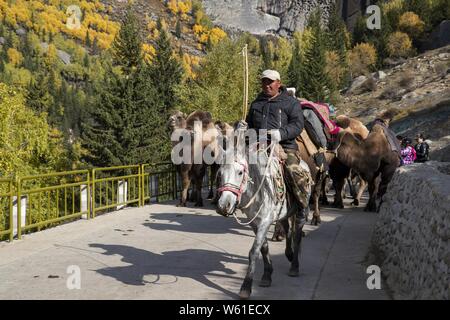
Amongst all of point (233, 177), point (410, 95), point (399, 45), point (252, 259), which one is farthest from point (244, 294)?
point (399, 45)

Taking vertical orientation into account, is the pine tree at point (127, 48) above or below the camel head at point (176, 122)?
above

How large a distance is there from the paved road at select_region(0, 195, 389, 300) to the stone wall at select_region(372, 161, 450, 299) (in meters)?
0.41

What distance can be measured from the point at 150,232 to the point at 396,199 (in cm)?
496

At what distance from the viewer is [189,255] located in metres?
7.52

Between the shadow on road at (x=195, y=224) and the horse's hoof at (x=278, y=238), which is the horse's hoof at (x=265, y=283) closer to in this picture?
the horse's hoof at (x=278, y=238)

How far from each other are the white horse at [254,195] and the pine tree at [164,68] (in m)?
48.4

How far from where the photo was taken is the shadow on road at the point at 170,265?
6.18 m

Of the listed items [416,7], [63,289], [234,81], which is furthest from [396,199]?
[416,7]

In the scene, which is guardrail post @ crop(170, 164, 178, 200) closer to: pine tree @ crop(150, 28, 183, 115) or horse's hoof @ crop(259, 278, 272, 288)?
horse's hoof @ crop(259, 278, 272, 288)

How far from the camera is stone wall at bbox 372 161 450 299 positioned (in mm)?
4182

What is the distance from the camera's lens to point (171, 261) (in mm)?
7098

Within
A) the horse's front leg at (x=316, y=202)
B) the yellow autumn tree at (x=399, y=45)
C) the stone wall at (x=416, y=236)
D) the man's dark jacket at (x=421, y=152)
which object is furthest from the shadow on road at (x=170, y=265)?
the yellow autumn tree at (x=399, y=45)
